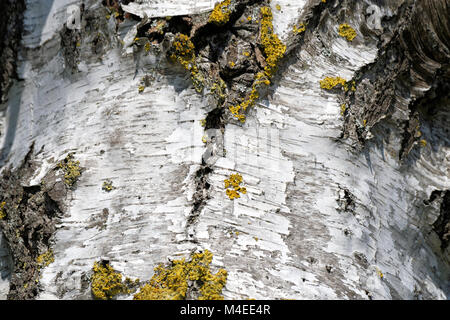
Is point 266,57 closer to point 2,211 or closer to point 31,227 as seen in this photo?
point 31,227

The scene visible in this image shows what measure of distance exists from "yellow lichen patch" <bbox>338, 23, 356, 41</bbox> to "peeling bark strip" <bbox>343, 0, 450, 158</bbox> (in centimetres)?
13

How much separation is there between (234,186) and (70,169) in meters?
0.58

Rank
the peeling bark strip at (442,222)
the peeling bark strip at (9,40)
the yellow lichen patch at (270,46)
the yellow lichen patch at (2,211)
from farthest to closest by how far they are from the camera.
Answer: the peeling bark strip at (9,40), the peeling bark strip at (442,222), the yellow lichen patch at (2,211), the yellow lichen patch at (270,46)

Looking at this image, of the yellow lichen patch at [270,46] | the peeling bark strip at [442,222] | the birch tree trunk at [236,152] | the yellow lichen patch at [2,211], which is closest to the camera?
the birch tree trunk at [236,152]

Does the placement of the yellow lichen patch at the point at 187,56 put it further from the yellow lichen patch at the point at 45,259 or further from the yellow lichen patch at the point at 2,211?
the yellow lichen patch at the point at 2,211

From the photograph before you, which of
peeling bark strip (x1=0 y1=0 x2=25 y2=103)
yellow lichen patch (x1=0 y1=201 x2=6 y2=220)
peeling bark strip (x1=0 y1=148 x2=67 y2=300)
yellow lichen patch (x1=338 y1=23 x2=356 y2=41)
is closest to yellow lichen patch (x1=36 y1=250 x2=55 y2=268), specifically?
peeling bark strip (x1=0 y1=148 x2=67 y2=300)

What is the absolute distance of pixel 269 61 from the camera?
1.78 metres

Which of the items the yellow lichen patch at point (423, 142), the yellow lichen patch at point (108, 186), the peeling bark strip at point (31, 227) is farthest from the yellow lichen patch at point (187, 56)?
the yellow lichen patch at point (423, 142)

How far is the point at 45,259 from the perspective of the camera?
1.65 meters

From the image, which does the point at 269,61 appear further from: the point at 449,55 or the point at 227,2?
the point at 449,55

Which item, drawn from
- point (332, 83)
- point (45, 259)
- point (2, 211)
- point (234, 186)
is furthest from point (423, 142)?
point (2, 211)

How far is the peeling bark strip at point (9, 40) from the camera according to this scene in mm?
2193

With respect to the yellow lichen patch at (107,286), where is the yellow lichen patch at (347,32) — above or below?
above

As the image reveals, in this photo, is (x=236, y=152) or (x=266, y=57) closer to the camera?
(x=236, y=152)
